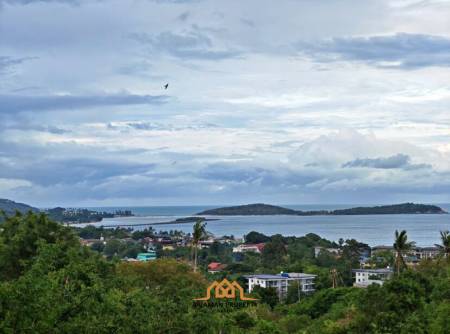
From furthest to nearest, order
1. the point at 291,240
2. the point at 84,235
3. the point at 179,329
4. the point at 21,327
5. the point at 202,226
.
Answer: the point at 84,235 → the point at 291,240 → the point at 202,226 → the point at 179,329 → the point at 21,327

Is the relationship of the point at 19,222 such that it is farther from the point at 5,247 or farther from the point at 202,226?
the point at 202,226

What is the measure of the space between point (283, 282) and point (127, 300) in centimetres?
3705

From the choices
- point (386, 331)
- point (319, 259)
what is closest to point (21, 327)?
point (386, 331)

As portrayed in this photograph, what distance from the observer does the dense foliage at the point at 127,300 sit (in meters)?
11.5

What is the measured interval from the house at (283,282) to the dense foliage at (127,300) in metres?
17.0

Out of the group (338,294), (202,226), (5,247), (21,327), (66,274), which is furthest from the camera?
(202,226)

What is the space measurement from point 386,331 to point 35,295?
935 centimetres

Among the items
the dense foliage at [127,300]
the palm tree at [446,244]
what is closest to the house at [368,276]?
the palm tree at [446,244]

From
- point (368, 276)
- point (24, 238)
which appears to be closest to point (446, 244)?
point (368, 276)

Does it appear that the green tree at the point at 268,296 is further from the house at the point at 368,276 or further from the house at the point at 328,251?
the house at the point at 328,251

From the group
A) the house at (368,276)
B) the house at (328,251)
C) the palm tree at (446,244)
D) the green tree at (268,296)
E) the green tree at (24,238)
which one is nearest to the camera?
the green tree at (24,238)

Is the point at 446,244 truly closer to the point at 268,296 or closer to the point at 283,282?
the point at 268,296

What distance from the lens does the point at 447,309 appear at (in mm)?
16625

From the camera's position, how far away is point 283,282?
168ft
